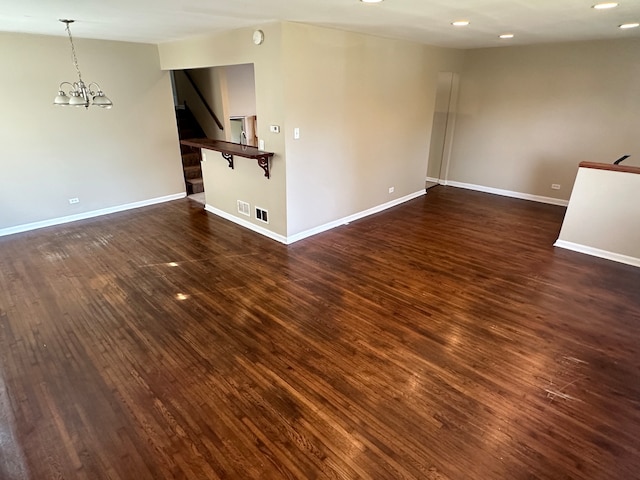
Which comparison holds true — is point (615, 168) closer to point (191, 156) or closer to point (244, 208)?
point (244, 208)

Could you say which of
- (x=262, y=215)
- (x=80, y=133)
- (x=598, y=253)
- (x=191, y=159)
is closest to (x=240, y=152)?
(x=262, y=215)

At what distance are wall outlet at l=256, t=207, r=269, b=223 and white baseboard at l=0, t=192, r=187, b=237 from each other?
7.65ft

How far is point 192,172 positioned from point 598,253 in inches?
256

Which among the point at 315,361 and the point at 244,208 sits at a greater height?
the point at 244,208

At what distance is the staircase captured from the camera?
262 inches

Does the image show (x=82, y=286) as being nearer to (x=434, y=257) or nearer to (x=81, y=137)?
(x=81, y=137)

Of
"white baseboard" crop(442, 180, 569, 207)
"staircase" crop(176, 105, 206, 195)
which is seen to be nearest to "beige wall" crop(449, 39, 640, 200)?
"white baseboard" crop(442, 180, 569, 207)

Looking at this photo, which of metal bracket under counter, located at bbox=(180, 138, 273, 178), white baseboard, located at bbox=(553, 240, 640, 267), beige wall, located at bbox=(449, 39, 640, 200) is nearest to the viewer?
white baseboard, located at bbox=(553, 240, 640, 267)

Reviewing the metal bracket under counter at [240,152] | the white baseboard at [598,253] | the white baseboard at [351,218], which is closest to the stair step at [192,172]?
the metal bracket under counter at [240,152]

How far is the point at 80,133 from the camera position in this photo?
5.10 metres

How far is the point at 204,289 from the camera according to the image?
3533 millimetres

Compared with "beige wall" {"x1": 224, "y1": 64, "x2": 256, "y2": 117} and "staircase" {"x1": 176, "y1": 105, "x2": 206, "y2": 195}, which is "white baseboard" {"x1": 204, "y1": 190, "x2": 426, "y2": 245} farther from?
"beige wall" {"x1": 224, "y1": 64, "x2": 256, "y2": 117}

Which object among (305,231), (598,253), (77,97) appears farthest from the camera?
(305,231)

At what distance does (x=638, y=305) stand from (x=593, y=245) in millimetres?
1145
